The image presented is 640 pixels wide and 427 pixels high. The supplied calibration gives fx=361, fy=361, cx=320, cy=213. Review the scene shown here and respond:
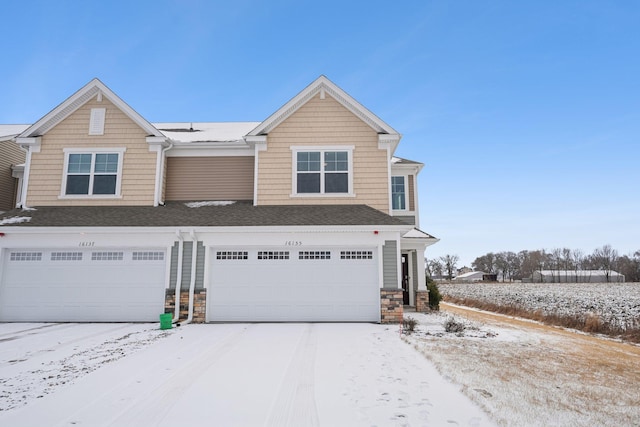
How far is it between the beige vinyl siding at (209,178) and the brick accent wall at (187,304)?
3.92m

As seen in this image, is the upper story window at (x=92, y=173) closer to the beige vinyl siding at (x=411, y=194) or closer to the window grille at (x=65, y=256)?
the window grille at (x=65, y=256)

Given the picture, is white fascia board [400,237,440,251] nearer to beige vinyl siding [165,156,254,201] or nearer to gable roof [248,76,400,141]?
gable roof [248,76,400,141]

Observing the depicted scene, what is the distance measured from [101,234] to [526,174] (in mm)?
27428

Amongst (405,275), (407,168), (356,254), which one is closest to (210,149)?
(356,254)

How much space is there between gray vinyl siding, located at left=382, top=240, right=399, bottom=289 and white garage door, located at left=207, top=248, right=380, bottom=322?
268 mm

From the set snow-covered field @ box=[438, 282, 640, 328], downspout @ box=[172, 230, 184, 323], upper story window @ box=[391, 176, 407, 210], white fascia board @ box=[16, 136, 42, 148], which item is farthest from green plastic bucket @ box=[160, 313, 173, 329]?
snow-covered field @ box=[438, 282, 640, 328]

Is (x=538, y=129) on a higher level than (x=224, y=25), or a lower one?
lower

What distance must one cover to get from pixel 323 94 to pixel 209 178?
538 centimetres

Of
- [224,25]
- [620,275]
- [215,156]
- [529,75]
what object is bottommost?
[620,275]

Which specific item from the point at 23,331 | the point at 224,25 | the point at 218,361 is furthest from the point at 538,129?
the point at 23,331

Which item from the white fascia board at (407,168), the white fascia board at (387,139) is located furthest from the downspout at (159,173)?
the white fascia board at (407,168)

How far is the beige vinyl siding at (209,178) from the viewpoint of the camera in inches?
542

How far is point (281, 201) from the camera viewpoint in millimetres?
12898

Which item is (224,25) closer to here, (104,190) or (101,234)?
(104,190)
